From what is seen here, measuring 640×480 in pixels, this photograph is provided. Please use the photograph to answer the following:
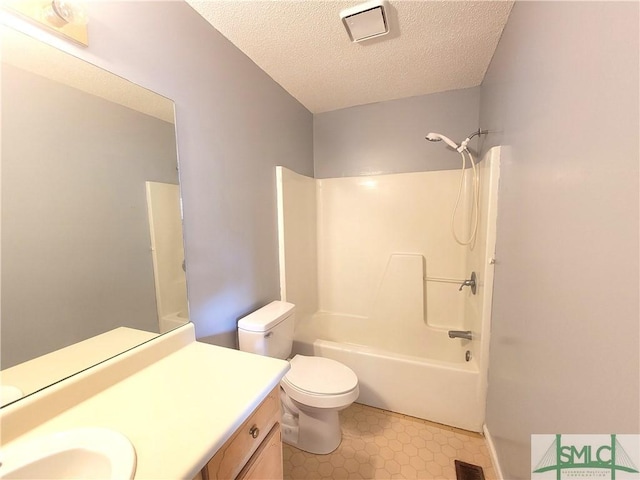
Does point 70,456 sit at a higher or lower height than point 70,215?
lower

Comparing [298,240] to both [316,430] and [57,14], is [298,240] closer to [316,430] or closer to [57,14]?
[316,430]

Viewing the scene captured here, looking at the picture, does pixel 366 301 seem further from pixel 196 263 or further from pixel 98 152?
pixel 98 152

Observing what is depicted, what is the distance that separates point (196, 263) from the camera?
1.25 metres

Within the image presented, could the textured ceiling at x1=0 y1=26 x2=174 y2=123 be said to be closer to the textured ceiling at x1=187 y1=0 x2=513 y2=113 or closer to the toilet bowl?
the textured ceiling at x1=187 y1=0 x2=513 y2=113

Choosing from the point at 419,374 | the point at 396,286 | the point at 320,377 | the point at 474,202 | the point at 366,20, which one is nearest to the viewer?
Result: the point at 366,20

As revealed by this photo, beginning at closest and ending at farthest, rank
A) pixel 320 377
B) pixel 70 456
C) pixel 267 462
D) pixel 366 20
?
1. pixel 70 456
2. pixel 267 462
3. pixel 366 20
4. pixel 320 377

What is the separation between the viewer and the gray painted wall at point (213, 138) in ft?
3.22

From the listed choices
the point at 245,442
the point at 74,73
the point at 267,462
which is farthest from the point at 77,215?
the point at 267,462

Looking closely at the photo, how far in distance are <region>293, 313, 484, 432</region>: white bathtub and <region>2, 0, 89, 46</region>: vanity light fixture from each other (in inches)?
76.3

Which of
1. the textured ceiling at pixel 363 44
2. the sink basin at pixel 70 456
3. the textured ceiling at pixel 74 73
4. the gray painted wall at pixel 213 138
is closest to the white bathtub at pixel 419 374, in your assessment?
the gray painted wall at pixel 213 138

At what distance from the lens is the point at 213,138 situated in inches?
52.5

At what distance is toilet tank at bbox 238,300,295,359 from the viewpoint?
1430mm

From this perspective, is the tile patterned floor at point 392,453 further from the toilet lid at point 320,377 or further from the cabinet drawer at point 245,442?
the cabinet drawer at point 245,442

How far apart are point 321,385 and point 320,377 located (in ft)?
0.22
